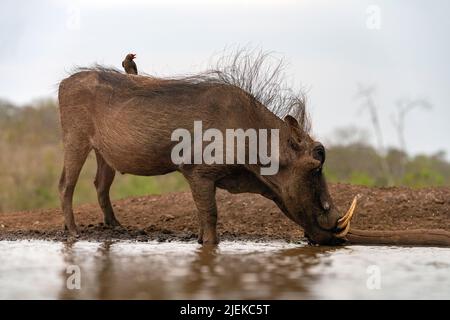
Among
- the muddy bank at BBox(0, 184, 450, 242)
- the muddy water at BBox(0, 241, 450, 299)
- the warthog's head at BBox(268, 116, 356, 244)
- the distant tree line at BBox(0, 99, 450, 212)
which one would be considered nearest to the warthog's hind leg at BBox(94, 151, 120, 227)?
the muddy bank at BBox(0, 184, 450, 242)

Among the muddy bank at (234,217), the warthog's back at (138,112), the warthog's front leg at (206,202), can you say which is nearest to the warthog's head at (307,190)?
the warthog's back at (138,112)

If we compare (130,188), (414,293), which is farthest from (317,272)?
(130,188)

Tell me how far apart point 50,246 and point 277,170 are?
2453 millimetres

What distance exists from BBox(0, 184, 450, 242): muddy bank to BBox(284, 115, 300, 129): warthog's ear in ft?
5.37

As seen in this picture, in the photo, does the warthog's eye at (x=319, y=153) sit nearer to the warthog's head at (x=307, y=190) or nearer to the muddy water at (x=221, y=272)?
the warthog's head at (x=307, y=190)

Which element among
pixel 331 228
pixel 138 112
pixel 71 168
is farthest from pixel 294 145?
pixel 71 168

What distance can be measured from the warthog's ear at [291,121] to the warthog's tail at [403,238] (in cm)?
128

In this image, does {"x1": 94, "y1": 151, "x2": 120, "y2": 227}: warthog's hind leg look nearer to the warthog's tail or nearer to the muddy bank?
the muddy bank

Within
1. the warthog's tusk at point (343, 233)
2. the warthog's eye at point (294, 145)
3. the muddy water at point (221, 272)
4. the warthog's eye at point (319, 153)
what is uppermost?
the warthog's eye at point (294, 145)

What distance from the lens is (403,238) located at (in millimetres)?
8516

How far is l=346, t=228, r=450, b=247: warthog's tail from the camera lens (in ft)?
27.9

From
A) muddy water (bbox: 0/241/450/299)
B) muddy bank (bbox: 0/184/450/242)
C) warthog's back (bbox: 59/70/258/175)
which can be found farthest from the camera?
muddy bank (bbox: 0/184/450/242)

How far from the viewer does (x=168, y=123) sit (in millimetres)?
8586

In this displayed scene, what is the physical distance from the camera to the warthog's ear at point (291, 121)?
27.2ft
